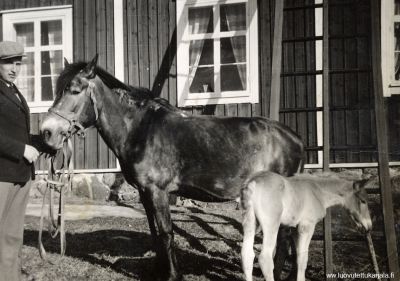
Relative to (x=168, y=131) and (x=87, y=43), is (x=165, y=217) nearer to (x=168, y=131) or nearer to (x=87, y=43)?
(x=168, y=131)

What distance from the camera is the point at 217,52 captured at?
9.60 metres

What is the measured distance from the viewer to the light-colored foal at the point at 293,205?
382 cm

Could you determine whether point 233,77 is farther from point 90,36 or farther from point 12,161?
point 12,161

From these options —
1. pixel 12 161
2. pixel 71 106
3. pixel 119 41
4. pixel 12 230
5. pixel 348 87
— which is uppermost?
pixel 119 41

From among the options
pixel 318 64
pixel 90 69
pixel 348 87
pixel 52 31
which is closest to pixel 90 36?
pixel 52 31

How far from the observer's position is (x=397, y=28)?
27.4ft

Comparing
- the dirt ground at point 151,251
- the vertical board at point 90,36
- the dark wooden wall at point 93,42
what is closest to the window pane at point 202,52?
the dark wooden wall at point 93,42

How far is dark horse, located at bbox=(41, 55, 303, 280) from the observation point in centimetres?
470

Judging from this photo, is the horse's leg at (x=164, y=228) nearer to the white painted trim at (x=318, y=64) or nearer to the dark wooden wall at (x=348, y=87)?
the white painted trim at (x=318, y=64)

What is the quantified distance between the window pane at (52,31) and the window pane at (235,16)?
14.5 feet

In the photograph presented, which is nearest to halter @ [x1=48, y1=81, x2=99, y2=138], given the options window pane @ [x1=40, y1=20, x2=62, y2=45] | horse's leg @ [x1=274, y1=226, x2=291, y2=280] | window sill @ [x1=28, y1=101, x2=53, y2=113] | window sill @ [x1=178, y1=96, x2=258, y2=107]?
horse's leg @ [x1=274, y1=226, x2=291, y2=280]

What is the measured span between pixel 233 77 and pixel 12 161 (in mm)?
6723

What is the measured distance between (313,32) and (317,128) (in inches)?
83.6

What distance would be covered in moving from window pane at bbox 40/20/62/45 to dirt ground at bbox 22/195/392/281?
4.85 meters
